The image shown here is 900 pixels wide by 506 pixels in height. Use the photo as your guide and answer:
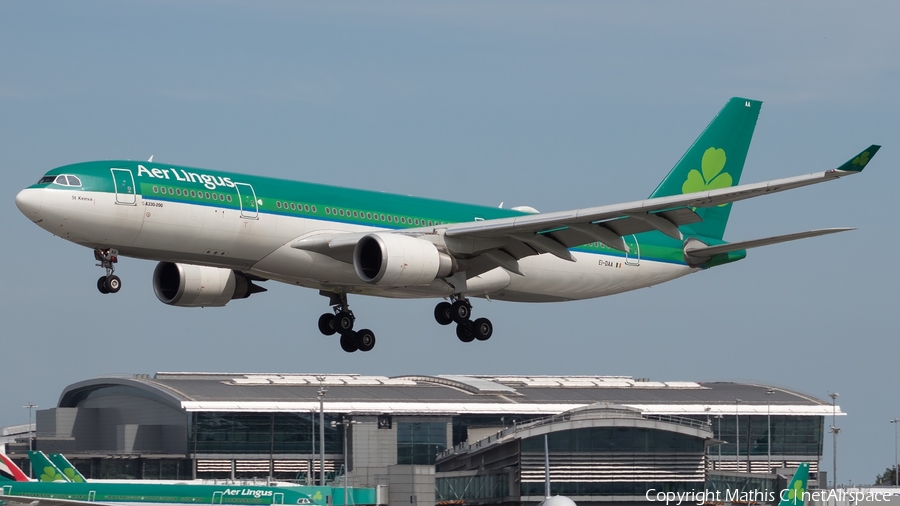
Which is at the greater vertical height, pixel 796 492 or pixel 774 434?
pixel 774 434

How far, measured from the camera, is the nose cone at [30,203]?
37.7 metres

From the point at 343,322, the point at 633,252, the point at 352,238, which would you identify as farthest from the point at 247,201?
the point at 633,252

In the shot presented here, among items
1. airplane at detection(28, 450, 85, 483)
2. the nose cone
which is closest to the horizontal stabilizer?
the nose cone

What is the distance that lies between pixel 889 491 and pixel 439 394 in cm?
3999

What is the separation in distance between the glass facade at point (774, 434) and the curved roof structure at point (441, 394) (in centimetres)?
71

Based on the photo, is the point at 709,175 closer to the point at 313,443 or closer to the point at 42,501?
the point at 42,501

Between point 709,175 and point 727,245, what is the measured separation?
628 centimetres

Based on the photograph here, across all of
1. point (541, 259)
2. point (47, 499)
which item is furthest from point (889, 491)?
point (47, 499)

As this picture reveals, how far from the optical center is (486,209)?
→ 4738 centimetres

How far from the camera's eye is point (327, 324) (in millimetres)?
47125

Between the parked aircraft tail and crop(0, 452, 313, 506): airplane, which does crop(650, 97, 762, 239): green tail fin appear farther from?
the parked aircraft tail

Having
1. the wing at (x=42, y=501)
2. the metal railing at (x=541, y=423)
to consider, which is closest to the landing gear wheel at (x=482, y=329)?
the wing at (x=42, y=501)

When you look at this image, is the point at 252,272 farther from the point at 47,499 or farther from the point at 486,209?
the point at 47,499

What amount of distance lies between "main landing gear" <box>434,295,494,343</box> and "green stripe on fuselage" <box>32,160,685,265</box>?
9.95 feet
